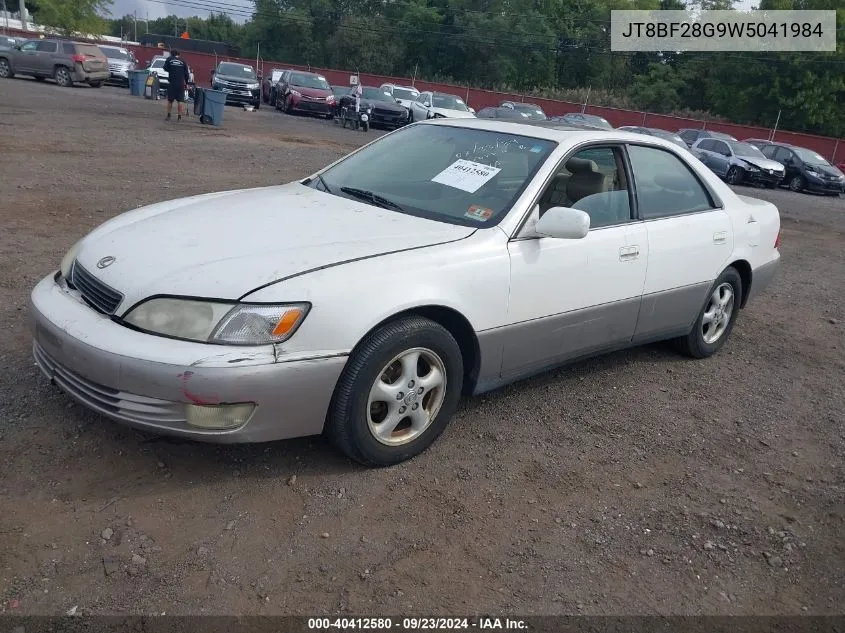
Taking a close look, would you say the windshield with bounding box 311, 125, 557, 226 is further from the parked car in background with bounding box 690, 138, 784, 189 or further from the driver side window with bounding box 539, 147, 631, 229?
the parked car in background with bounding box 690, 138, 784, 189

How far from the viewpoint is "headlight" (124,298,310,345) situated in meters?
2.94

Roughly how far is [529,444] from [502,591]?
3.90ft

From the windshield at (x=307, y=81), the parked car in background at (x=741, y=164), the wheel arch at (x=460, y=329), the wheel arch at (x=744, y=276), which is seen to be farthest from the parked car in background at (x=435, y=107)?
the wheel arch at (x=460, y=329)

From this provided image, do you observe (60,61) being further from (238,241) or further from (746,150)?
(238,241)

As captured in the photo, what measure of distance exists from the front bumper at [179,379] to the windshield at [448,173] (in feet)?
3.91

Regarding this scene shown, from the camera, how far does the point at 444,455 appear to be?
362 centimetres

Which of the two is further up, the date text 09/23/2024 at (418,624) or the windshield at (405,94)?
the windshield at (405,94)

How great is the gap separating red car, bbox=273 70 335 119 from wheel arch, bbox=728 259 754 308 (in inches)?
971

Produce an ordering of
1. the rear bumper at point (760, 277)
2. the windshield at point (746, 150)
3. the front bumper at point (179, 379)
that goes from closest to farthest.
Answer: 1. the front bumper at point (179, 379)
2. the rear bumper at point (760, 277)
3. the windshield at point (746, 150)

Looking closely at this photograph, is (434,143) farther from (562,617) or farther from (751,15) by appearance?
(751,15)

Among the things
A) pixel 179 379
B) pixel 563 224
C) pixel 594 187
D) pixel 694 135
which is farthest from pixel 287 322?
pixel 694 135

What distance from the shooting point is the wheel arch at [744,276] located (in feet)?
17.4

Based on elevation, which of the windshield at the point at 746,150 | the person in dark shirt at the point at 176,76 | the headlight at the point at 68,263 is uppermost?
the person in dark shirt at the point at 176,76

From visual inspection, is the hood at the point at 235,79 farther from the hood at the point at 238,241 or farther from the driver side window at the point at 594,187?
the driver side window at the point at 594,187
